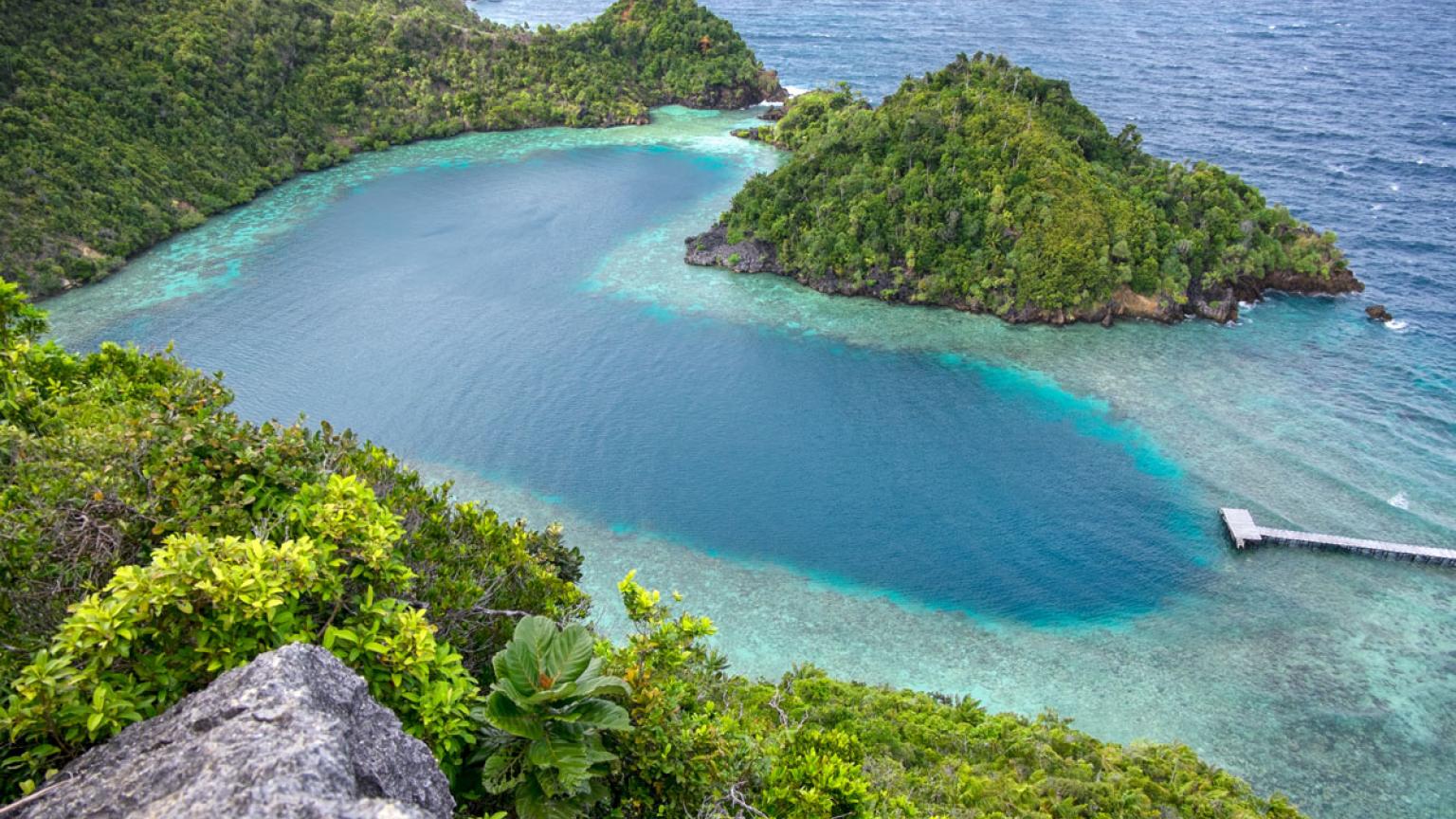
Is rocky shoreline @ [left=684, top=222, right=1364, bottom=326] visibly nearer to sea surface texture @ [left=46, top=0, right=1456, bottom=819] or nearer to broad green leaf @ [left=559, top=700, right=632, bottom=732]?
sea surface texture @ [left=46, top=0, right=1456, bottom=819]

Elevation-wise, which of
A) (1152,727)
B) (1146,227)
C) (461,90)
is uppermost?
(461,90)

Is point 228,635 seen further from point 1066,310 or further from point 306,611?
point 1066,310

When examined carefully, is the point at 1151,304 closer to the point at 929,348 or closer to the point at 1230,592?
the point at 929,348

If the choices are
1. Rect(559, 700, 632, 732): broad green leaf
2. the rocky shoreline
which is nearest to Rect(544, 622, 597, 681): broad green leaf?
Rect(559, 700, 632, 732): broad green leaf

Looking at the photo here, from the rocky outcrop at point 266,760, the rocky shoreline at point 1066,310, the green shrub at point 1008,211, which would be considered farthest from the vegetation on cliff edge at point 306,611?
the green shrub at point 1008,211

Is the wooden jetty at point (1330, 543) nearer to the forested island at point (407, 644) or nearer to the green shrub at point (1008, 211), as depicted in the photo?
the forested island at point (407, 644)

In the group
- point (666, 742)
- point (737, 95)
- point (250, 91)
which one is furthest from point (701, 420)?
point (737, 95)

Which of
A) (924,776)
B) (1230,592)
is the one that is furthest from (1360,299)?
(924,776)
